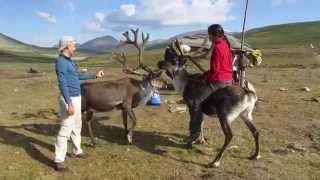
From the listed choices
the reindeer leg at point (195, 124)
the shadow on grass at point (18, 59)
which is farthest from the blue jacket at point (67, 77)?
the shadow on grass at point (18, 59)

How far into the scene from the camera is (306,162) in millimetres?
11594

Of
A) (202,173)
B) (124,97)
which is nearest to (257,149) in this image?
(202,173)

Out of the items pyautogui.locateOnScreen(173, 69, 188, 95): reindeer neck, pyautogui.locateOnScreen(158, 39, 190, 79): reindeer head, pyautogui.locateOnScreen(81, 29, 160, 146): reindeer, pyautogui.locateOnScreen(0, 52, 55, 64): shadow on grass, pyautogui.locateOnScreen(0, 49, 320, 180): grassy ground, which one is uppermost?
pyautogui.locateOnScreen(158, 39, 190, 79): reindeer head

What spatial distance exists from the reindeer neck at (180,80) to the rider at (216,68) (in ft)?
1.75

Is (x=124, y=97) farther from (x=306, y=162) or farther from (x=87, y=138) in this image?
(x=306, y=162)

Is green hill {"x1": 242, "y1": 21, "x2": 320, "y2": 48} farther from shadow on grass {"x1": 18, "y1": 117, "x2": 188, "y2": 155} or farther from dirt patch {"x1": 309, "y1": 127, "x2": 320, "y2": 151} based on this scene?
shadow on grass {"x1": 18, "y1": 117, "x2": 188, "y2": 155}

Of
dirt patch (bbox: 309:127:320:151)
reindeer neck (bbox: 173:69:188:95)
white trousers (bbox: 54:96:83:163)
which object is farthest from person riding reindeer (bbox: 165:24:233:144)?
dirt patch (bbox: 309:127:320:151)

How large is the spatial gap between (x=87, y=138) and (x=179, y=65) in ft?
9.10

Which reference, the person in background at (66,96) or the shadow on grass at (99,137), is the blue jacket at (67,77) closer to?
the person in background at (66,96)

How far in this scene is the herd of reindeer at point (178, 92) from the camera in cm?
1112

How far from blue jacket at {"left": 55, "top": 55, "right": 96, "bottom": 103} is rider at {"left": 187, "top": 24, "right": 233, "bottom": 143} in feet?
8.87

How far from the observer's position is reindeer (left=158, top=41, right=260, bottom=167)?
436 inches

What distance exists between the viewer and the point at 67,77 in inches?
412

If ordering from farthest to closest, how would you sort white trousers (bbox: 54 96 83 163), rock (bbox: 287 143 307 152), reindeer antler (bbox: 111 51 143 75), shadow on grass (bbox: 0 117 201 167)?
reindeer antler (bbox: 111 51 143 75), rock (bbox: 287 143 307 152), shadow on grass (bbox: 0 117 201 167), white trousers (bbox: 54 96 83 163)
